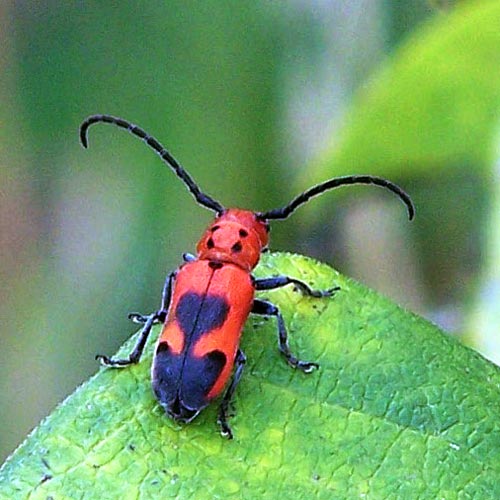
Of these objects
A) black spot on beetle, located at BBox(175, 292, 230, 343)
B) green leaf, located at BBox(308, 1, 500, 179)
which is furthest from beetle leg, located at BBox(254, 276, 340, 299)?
green leaf, located at BBox(308, 1, 500, 179)

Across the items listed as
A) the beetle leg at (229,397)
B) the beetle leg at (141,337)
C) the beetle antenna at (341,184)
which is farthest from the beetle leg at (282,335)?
A: the beetle antenna at (341,184)

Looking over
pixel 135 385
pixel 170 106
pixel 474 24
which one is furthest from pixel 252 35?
pixel 135 385

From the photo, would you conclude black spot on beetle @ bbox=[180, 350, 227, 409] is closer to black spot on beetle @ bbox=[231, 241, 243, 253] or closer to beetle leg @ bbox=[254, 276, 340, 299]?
beetle leg @ bbox=[254, 276, 340, 299]

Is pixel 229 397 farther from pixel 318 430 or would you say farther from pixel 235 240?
pixel 235 240

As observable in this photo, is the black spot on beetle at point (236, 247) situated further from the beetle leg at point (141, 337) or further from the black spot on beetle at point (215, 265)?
the beetle leg at point (141, 337)

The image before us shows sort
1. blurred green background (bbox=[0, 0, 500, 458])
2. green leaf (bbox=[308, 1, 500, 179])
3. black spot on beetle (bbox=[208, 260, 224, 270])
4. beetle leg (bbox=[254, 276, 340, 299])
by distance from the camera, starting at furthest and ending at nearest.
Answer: blurred green background (bbox=[0, 0, 500, 458]) → green leaf (bbox=[308, 1, 500, 179]) → black spot on beetle (bbox=[208, 260, 224, 270]) → beetle leg (bbox=[254, 276, 340, 299])

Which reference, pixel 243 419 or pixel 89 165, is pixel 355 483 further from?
pixel 89 165
